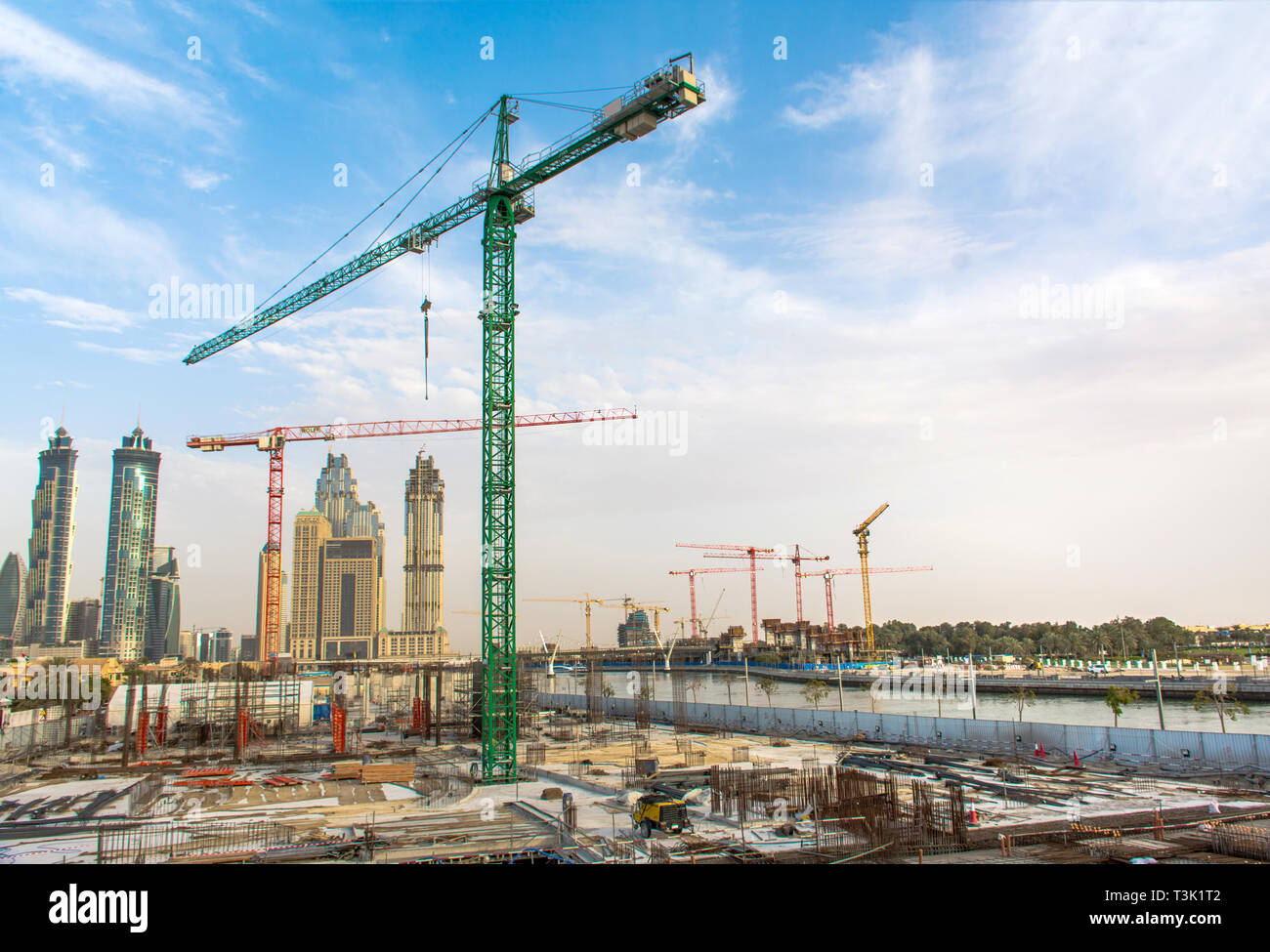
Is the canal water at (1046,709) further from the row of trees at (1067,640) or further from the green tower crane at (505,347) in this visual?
the row of trees at (1067,640)

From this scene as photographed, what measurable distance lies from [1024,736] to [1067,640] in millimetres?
135110

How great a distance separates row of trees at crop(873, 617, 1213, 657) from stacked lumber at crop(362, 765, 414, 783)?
132320 mm

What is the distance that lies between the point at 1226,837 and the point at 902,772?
42.8 feet

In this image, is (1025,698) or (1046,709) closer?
(1046,709)

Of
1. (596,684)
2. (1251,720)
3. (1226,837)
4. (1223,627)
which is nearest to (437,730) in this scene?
(596,684)

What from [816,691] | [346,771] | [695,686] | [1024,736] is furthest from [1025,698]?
[346,771]

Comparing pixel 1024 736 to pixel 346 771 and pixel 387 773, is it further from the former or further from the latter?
pixel 346 771

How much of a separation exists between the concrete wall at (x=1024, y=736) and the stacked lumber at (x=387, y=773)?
1984 cm

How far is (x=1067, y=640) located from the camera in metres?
150

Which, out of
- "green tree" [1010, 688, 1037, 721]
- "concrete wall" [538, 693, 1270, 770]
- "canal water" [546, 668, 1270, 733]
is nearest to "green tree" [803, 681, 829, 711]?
"canal water" [546, 668, 1270, 733]

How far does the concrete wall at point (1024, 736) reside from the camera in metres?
27.4

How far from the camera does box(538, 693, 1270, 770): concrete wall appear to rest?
27406 mm

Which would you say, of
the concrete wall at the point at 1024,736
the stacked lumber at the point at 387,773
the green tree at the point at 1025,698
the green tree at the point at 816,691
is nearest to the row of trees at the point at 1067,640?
the green tree at the point at 1025,698
